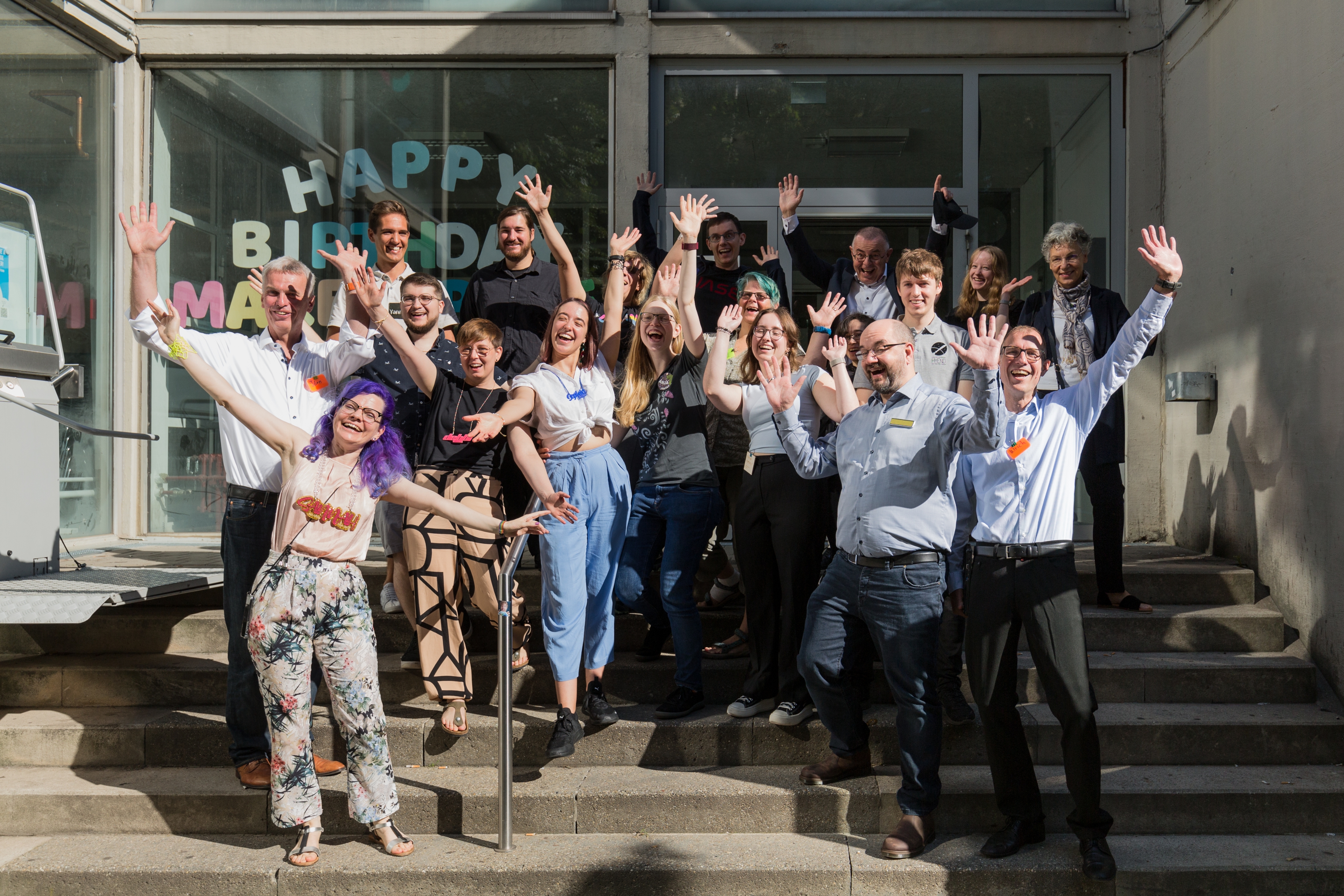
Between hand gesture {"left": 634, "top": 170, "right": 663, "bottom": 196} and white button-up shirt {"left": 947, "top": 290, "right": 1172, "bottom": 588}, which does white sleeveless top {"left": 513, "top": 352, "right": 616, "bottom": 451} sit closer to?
white button-up shirt {"left": 947, "top": 290, "right": 1172, "bottom": 588}

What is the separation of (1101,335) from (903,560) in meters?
2.03

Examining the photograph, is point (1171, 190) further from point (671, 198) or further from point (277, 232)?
point (277, 232)

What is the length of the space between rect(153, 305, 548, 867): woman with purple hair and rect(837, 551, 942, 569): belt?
4.38ft

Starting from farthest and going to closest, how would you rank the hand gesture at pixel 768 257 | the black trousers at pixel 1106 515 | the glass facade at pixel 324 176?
the glass facade at pixel 324 176, the hand gesture at pixel 768 257, the black trousers at pixel 1106 515

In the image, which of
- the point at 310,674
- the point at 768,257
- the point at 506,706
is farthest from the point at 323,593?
the point at 768,257

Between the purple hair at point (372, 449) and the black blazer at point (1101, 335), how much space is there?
3.17 m

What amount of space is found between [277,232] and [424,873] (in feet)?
19.2

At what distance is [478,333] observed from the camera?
4.49 m

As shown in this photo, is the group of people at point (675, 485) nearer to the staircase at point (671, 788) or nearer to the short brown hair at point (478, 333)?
the short brown hair at point (478, 333)

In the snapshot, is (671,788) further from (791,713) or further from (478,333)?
(478,333)

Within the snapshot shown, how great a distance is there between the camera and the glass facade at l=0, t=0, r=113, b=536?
7020 mm

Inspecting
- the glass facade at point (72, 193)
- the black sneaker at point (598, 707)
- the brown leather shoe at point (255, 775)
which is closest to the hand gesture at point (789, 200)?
the black sneaker at point (598, 707)

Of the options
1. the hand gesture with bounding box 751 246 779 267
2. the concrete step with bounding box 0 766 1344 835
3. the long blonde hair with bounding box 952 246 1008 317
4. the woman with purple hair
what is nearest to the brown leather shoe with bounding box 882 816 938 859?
the concrete step with bounding box 0 766 1344 835

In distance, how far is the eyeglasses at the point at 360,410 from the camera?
12.6ft
